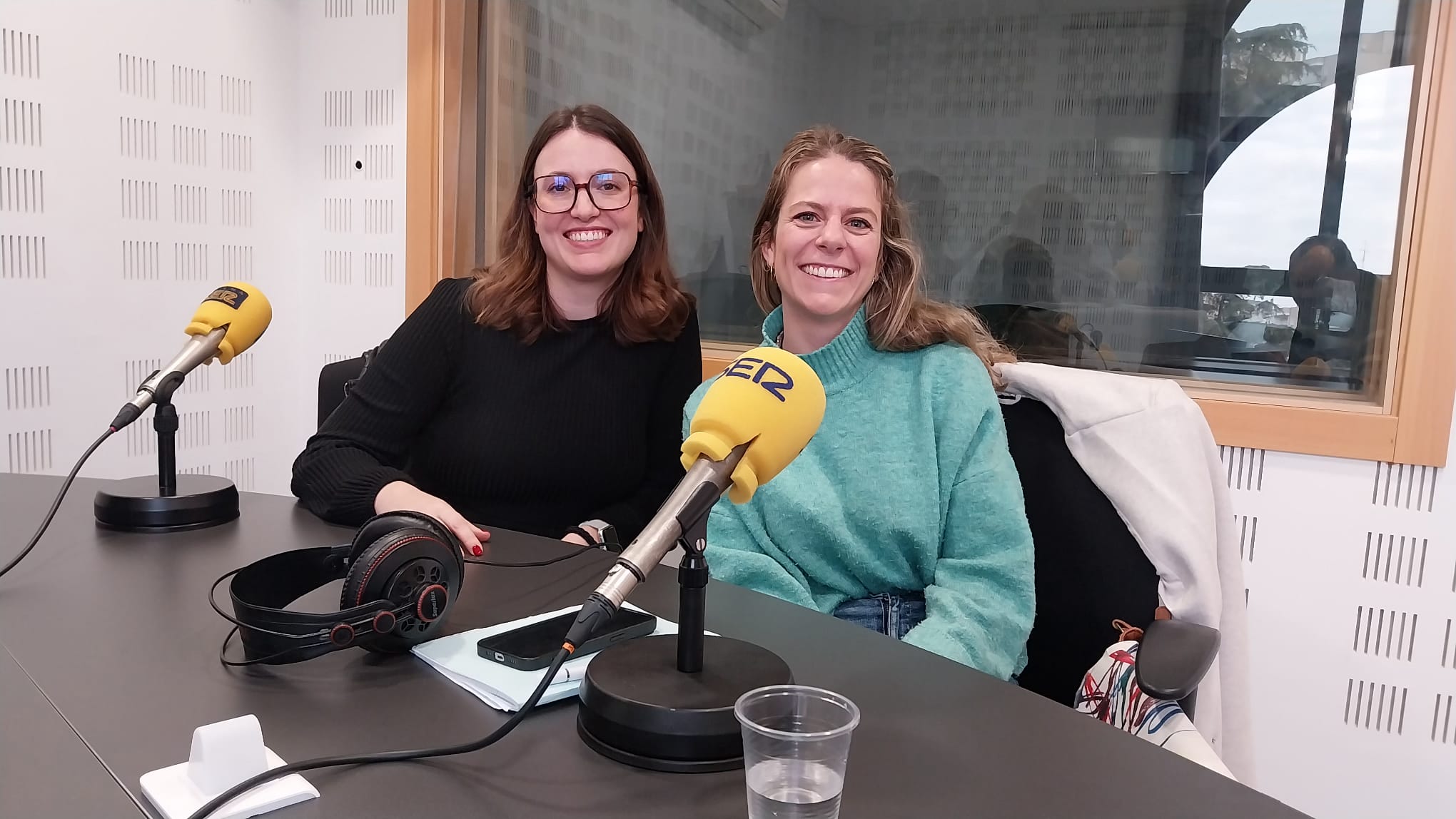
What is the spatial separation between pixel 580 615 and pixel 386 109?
2.59 metres

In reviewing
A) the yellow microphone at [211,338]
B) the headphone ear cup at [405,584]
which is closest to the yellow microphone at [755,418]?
the headphone ear cup at [405,584]

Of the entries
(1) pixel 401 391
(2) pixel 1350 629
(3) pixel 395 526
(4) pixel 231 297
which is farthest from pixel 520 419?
(2) pixel 1350 629

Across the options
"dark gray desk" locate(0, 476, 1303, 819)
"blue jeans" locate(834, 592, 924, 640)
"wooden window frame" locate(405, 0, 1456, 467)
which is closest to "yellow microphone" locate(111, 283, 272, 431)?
"dark gray desk" locate(0, 476, 1303, 819)

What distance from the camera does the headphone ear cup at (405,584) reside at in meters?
0.86

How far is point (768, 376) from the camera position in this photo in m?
0.73

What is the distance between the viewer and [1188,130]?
2062mm

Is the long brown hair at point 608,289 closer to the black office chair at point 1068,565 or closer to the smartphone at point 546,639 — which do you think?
the black office chair at point 1068,565

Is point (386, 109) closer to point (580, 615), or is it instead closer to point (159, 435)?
point (159, 435)

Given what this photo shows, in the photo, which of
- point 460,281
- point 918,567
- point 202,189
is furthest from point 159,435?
point 202,189

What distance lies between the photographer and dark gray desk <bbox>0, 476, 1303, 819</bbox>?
2.14 feet

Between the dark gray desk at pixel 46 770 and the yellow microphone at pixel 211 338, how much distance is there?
529 millimetres

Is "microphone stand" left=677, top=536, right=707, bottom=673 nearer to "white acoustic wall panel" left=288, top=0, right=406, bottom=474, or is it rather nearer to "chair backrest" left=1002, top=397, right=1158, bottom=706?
"chair backrest" left=1002, top=397, right=1158, bottom=706

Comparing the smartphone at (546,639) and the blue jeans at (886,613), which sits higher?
the smartphone at (546,639)

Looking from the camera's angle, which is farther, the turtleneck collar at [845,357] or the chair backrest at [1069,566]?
the turtleneck collar at [845,357]
